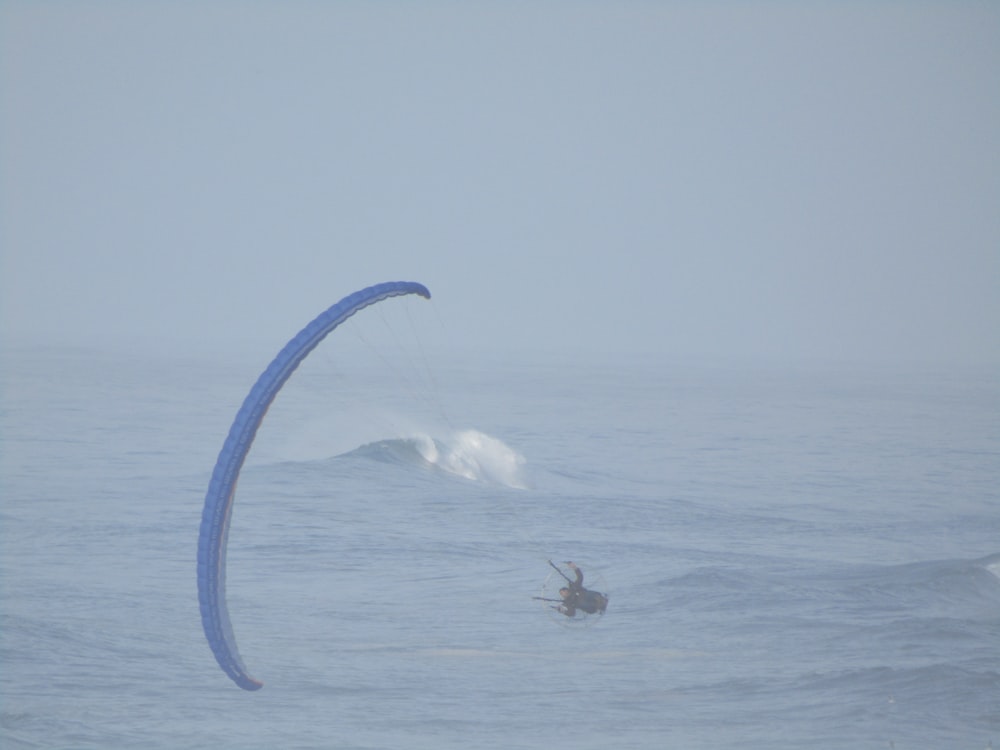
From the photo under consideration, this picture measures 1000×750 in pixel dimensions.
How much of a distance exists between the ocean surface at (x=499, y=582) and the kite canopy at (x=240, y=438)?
354 cm

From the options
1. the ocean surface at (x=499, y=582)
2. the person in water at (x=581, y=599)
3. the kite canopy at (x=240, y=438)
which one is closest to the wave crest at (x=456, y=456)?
the ocean surface at (x=499, y=582)

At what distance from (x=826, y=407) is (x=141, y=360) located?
46.1m

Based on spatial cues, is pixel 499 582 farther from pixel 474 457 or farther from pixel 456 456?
pixel 474 457

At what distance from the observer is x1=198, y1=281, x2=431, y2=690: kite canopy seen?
32.6 feet

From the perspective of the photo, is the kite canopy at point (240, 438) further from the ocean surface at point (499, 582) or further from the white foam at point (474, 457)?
the white foam at point (474, 457)

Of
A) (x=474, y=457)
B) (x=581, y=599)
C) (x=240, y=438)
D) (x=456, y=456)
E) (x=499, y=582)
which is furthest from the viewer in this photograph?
(x=474, y=457)

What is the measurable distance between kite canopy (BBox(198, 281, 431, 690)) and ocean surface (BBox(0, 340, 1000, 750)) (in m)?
3.54

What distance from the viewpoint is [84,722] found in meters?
13.9

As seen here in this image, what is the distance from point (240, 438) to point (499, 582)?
478 inches

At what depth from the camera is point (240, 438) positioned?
9.98 m

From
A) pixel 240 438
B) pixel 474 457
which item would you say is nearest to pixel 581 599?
pixel 240 438

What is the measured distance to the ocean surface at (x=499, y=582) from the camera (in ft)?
47.0

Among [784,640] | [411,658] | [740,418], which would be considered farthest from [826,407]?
[411,658]

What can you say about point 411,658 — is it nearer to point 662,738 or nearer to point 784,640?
point 662,738
